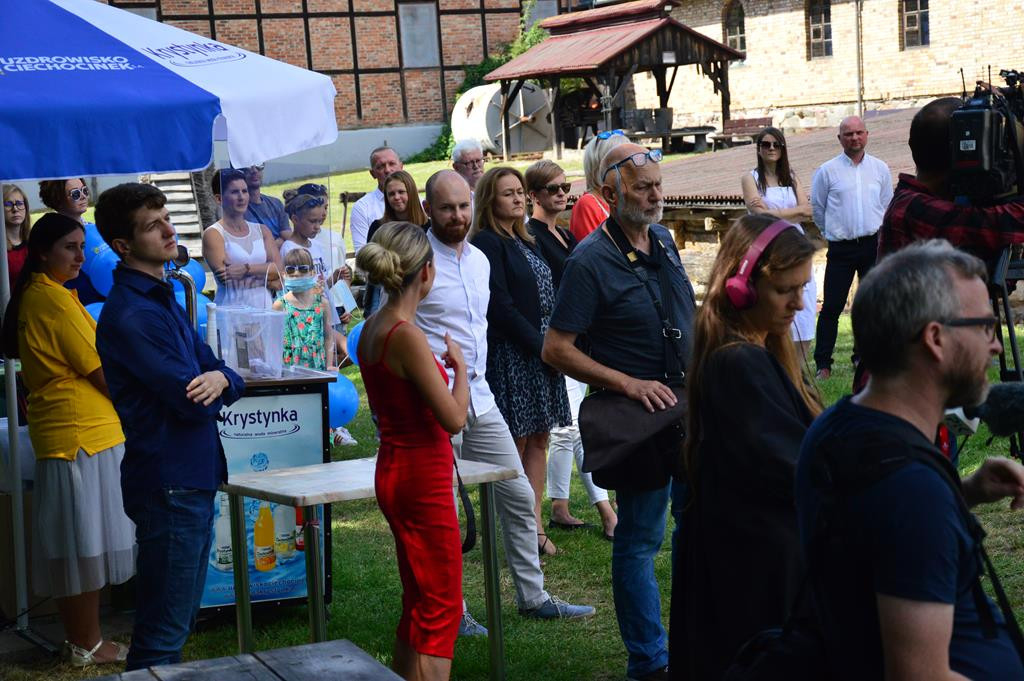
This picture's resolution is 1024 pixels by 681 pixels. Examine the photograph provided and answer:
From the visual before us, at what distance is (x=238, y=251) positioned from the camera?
20.9ft

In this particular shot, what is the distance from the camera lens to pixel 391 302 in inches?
147

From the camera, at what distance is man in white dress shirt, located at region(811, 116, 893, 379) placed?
386 inches

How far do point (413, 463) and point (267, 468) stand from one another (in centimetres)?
183

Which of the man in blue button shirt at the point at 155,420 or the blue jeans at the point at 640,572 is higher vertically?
the man in blue button shirt at the point at 155,420

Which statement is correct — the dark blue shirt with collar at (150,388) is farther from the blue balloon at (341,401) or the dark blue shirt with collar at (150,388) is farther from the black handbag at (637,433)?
the blue balloon at (341,401)

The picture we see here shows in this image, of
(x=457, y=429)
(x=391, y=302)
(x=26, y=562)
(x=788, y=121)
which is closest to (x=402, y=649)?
(x=457, y=429)

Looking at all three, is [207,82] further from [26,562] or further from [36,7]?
[26,562]

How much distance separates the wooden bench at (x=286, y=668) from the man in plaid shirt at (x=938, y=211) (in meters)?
2.37

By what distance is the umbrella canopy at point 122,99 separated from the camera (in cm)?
391

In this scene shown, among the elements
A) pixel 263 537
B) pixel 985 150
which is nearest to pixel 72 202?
pixel 263 537

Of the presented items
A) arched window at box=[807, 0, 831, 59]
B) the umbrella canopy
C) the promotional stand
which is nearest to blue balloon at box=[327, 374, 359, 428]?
the promotional stand

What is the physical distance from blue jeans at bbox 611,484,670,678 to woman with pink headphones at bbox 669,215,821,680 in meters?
1.01

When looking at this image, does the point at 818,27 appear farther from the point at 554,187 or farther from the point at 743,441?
the point at 743,441

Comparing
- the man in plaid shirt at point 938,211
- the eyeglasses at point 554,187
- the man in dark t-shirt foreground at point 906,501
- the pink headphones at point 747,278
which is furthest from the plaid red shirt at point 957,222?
the eyeglasses at point 554,187
